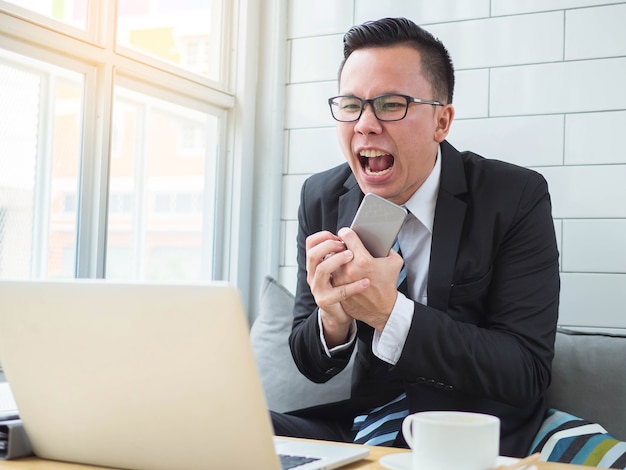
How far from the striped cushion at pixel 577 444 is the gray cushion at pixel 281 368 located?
56 cm

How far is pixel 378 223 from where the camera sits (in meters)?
1.34

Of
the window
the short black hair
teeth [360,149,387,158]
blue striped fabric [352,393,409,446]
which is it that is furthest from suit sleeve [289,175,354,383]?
the window

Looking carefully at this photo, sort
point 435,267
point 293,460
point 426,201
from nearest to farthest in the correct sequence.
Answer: point 293,460
point 435,267
point 426,201

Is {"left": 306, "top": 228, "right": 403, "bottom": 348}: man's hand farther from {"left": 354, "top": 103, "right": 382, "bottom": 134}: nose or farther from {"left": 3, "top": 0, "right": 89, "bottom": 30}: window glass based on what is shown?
{"left": 3, "top": 0, "right": 89, "bottom": 30}: window glass

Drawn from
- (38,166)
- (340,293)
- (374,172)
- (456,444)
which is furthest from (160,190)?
(456,444)

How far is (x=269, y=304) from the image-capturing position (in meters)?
2.24

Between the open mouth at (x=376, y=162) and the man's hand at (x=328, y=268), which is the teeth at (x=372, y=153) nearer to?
the open mouth at (x=376, y=162)

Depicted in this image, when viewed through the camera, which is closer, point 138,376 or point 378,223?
point 138,376

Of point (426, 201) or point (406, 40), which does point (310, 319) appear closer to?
point (426, 201)

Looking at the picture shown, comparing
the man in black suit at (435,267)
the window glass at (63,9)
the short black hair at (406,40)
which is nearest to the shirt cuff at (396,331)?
the man in black suit at (435,267)

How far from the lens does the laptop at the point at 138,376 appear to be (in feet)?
2.63

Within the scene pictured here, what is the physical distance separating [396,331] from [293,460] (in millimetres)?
537

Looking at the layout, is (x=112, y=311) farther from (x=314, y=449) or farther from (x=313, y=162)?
(x=313, y=162)

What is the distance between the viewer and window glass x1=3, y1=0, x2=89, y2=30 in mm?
1946
